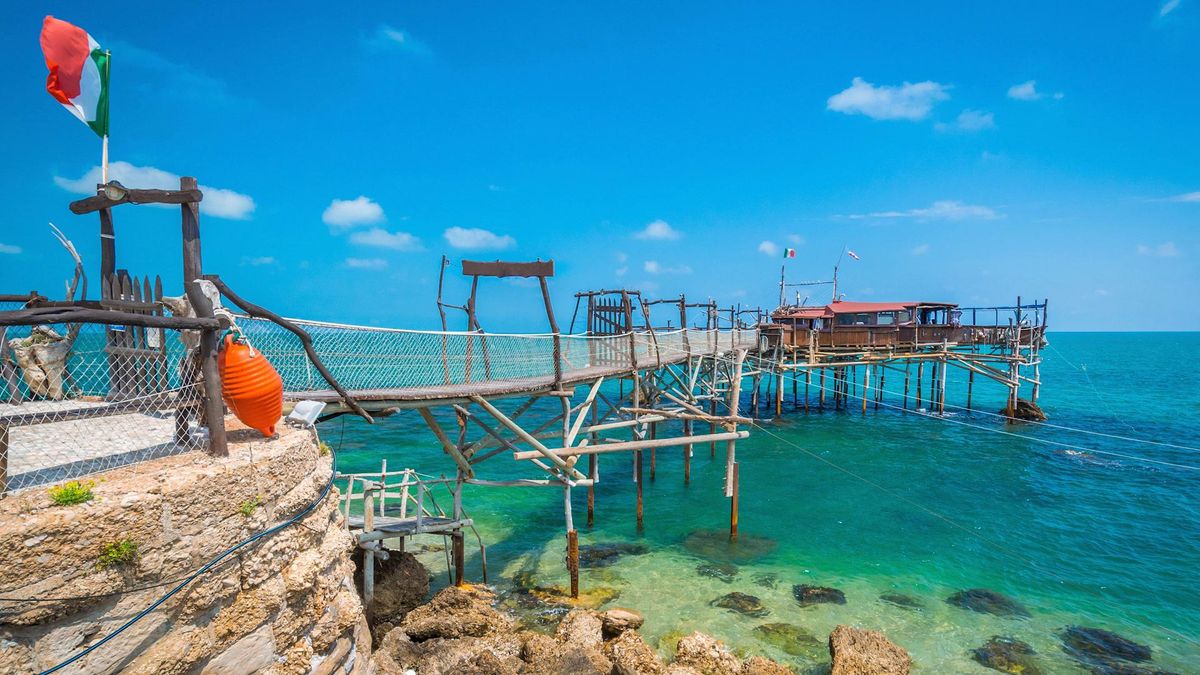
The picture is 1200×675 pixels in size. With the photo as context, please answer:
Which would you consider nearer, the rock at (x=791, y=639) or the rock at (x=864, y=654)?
the rock at (x=864, y=654)

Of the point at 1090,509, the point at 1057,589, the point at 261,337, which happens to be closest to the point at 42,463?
the point at 261,337

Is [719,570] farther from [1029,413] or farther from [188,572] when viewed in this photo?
[1029,413]

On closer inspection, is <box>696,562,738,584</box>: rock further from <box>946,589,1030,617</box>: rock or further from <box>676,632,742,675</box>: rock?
<box>946,589,1030,617</box>: rock

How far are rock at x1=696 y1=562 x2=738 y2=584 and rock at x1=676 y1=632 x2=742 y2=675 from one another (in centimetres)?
391

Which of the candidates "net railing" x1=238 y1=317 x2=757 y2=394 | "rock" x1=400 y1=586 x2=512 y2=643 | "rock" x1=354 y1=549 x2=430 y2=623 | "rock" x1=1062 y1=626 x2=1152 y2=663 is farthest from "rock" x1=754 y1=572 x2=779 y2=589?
"rock" x1=354 y1=549 x2=430 y2=623

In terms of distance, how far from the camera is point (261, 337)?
25.3 feet

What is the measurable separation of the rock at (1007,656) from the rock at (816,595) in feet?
8.90

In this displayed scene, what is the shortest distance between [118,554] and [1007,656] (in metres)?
13.9

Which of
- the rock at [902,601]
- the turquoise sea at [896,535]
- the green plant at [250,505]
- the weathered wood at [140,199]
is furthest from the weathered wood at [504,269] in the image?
the rock at [902,601]

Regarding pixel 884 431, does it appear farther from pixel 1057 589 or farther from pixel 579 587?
pixel 579 587

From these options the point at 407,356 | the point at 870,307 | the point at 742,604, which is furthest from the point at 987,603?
the point at 870,307

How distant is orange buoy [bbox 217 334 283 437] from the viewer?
17.1 feet

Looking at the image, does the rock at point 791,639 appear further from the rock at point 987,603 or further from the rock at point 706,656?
the rock at point 987,603

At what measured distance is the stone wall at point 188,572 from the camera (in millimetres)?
3463
